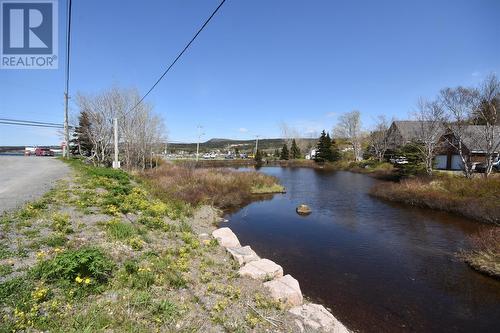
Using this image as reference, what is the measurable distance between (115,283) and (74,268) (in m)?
0.73

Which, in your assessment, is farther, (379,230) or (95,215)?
(379,230)

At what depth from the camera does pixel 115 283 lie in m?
4.82

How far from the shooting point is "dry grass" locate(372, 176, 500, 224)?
15.9 meters

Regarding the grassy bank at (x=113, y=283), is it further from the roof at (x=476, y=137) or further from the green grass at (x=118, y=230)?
the roof at (x=476, y=137)

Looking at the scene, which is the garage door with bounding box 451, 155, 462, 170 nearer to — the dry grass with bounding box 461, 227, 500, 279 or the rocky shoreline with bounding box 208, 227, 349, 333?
the dry grass with bounding box 461, 227, 500, 279

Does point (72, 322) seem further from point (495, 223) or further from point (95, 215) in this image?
point (495, 223)

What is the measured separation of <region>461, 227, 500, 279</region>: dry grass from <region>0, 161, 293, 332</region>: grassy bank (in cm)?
829

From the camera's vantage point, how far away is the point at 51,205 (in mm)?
9258

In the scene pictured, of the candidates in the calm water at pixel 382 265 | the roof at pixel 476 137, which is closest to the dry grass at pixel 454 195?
the calm water at pixel 382 265

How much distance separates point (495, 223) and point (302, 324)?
15.6 m

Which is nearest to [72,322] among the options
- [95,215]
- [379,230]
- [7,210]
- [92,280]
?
[92,280]

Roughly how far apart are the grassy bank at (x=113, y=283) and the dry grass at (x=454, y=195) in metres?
16.3

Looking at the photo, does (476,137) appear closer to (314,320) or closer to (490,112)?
(490,112)

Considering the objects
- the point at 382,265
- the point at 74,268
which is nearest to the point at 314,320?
the point at 74,268
